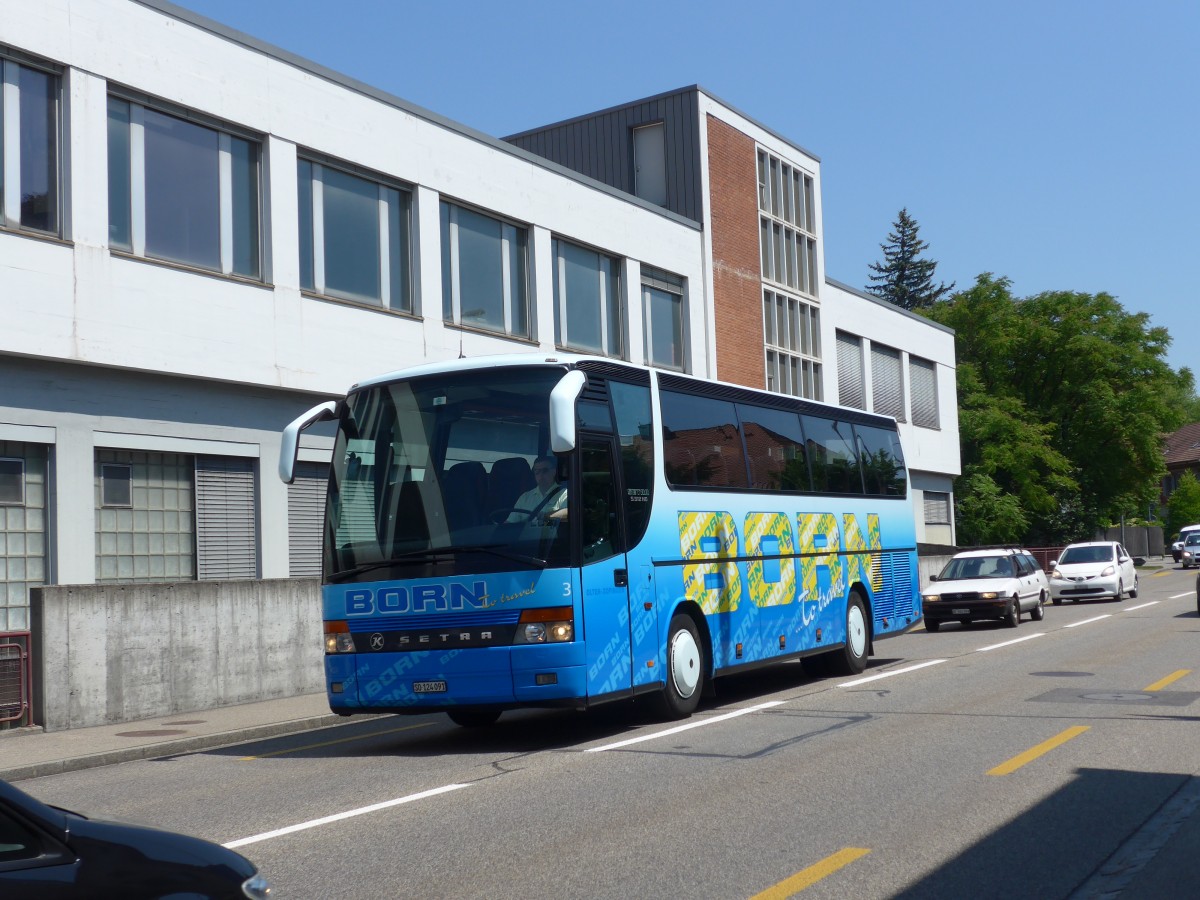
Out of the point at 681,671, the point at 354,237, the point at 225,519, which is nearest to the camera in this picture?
the point at 681,671

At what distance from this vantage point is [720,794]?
878 cm

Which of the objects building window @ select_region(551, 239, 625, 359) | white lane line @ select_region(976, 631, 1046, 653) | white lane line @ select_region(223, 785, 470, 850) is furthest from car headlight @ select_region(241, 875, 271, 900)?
building window @ select_region(551, 239, 625, 359)

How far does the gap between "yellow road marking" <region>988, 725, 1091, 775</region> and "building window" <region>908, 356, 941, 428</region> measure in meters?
35.6

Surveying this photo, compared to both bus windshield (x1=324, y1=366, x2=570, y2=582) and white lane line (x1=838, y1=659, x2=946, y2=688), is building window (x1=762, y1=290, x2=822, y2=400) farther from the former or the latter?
bus windshield (x1=324, y1=366, x2=570, y2=582)

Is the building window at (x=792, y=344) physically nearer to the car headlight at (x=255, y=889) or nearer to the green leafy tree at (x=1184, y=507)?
the car headlight at (x=255, y=889)

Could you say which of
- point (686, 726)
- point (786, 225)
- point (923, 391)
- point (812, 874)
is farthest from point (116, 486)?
point (923, 391)

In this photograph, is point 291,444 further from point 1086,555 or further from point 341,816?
point 1086,555

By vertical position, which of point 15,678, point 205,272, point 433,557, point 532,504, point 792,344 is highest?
point 792,344

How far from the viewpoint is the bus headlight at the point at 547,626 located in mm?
11406

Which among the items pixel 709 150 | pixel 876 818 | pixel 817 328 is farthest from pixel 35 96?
pixel 817 328

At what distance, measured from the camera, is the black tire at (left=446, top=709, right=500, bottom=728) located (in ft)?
44.8

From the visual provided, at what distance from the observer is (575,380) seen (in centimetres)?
1123

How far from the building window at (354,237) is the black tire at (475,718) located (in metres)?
9.40

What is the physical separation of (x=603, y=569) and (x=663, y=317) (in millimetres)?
20083
